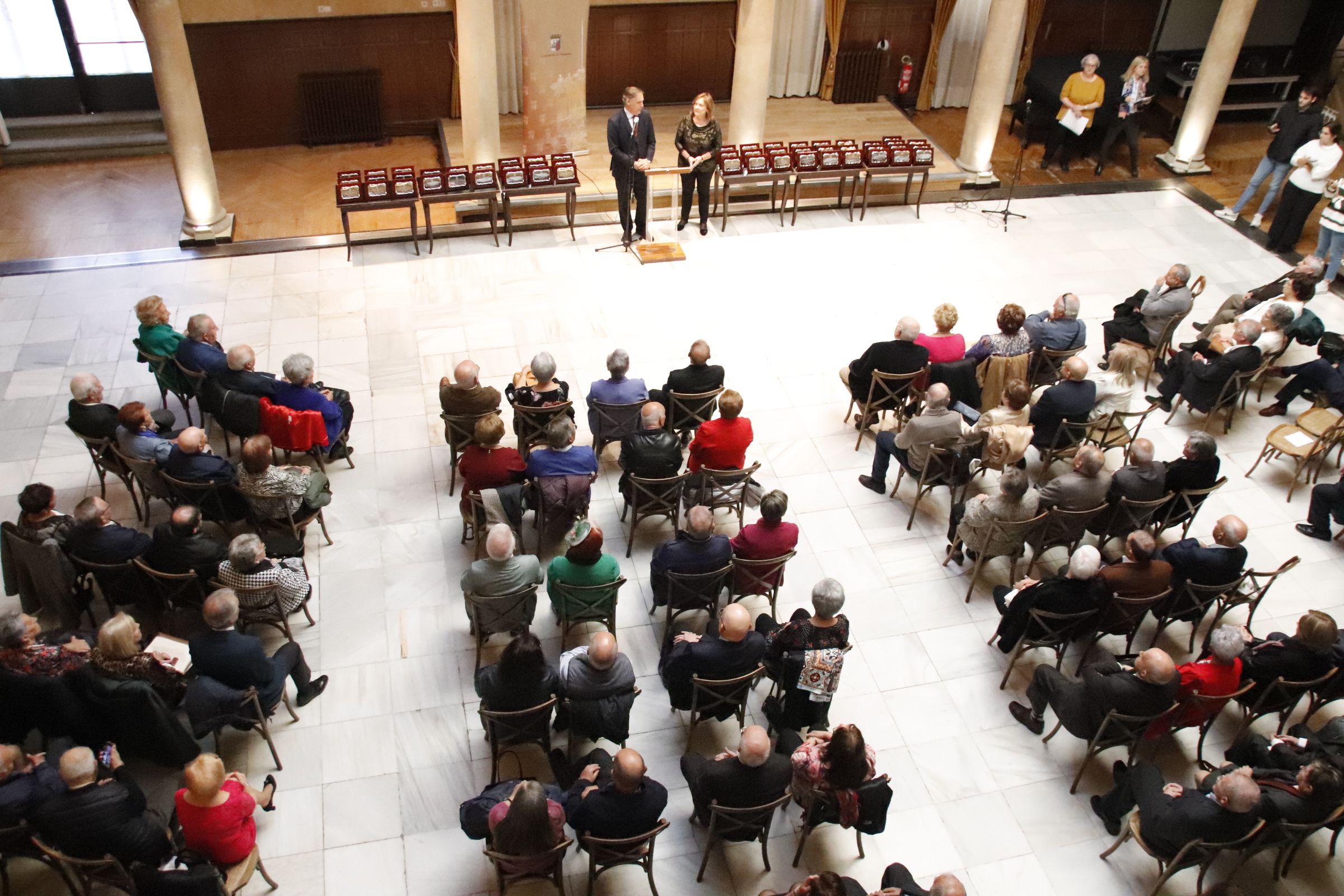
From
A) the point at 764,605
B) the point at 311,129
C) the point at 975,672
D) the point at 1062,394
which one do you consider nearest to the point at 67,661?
the point at 764,605

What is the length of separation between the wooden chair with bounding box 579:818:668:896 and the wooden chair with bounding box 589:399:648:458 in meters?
3.28

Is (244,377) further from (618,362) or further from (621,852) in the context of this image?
(621,852)

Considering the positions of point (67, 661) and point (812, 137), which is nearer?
point (67, 661)

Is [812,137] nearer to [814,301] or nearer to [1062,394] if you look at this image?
[814,301]

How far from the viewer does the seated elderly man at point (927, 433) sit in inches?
293

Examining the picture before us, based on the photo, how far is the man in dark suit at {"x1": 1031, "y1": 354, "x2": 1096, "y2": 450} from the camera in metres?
7.81

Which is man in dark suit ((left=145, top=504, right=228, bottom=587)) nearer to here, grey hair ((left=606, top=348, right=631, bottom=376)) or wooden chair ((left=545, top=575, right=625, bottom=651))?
wooden chair ((left=545, top=575, right=625, bottom=651))

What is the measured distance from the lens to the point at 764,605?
7.17 meters

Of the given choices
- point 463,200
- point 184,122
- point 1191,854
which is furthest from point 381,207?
point 1191,854

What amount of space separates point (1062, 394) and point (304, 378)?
548 cm

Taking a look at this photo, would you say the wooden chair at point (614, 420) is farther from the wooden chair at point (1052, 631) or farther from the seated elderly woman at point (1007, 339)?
the wooden chair at point (1052, 631)

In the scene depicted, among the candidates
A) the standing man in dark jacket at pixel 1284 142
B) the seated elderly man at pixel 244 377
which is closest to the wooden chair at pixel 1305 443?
the standing man in dark jacket at pixel 1284 142

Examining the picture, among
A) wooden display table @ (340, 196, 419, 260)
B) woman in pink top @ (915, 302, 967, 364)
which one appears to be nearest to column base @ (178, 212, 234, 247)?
wooden display table @ (340, 196, 419, 260)

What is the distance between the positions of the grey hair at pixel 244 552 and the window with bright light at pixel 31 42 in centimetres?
1078
